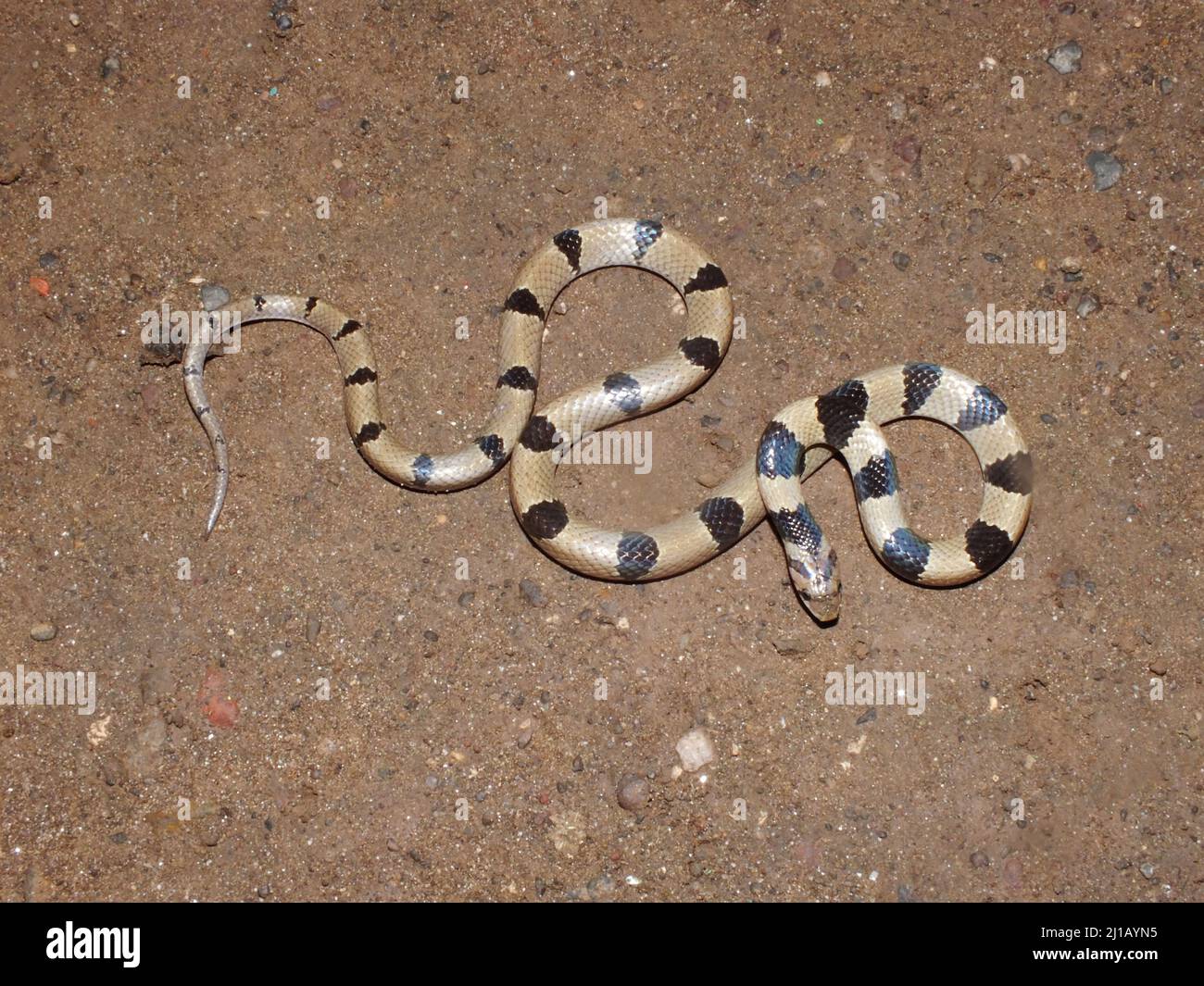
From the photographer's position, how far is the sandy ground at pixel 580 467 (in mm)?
4895

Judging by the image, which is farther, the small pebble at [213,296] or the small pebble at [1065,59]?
the small pebble at [1065,59]

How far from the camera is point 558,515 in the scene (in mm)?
5242

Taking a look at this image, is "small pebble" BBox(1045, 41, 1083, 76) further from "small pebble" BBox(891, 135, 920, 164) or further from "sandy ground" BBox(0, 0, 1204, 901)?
"small pebble" BBox(891, 135, 920, 164)

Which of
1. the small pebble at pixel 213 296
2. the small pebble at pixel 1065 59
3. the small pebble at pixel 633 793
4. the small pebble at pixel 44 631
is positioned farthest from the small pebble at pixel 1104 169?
the small pebble at pixel 44 631

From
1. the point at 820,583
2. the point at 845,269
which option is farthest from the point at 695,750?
the point at 845,269

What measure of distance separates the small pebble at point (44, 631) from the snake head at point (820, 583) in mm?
4294

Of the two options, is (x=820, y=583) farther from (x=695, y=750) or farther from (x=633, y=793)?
(x=633, y=793)

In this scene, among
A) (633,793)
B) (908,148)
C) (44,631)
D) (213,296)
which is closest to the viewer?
(633,793)

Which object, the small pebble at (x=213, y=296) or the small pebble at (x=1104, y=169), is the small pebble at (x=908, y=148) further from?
the small pebble at (x=213, y=296)

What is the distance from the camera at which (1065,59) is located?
5801 millimetres

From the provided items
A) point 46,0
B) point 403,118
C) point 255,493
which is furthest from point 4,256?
point 403,118

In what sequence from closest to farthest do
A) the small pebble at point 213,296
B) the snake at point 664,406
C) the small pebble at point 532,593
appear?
the snake at point 664,406 < the small pebble at point 532,593 < the small pebble at point 213,296

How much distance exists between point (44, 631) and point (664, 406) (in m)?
3.87
